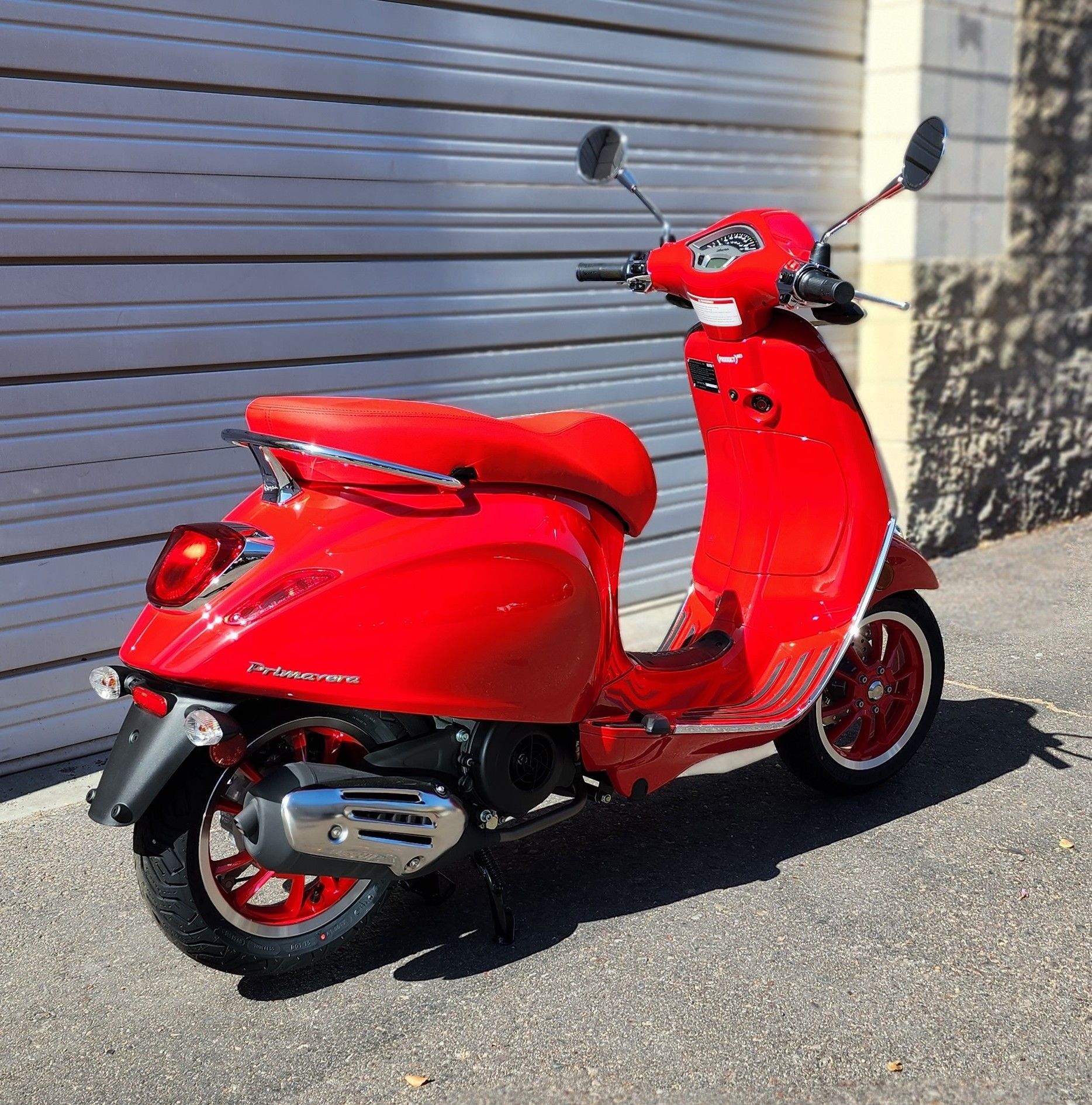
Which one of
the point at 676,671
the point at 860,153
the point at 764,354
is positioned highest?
the point at 860,153

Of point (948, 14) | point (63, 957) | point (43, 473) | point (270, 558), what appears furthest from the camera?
point (948, 14)

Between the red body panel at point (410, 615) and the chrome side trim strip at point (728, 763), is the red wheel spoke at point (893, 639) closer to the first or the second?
the chrome side trim strip at point (728, 763)

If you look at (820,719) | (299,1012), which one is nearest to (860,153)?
(820,719)

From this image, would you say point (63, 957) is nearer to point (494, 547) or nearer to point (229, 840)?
point (229, 840)

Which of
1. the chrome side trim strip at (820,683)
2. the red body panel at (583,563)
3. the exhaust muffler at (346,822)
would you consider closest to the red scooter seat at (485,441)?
the red body panel at (583,563)

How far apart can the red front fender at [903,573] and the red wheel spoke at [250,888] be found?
67.7 inches

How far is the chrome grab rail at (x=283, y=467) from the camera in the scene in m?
2.48

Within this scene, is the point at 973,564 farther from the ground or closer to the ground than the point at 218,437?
closer to the ground

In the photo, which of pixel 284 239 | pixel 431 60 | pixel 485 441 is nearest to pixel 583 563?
pixel 485 441

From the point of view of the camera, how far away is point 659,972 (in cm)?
276

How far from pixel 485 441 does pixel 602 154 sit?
1291mm

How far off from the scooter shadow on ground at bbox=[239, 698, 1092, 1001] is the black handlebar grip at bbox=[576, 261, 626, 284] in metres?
1.49

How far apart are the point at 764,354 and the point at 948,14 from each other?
3.56m

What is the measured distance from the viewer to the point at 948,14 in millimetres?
5977
